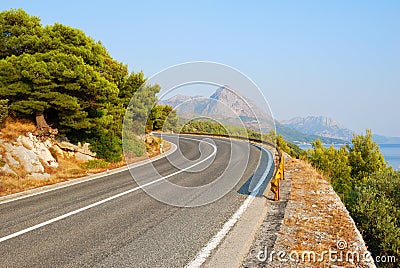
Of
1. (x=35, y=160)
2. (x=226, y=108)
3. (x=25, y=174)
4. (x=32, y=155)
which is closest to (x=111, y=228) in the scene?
(x=226, y=108)

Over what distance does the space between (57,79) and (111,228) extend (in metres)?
10.8

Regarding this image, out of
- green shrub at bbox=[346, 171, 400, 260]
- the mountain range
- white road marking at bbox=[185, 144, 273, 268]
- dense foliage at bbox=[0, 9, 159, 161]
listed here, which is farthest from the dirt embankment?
green shrub at bbox=[346, 171, 400, 260]

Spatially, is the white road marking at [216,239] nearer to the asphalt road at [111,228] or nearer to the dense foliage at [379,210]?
the asphalt road at [111,228]

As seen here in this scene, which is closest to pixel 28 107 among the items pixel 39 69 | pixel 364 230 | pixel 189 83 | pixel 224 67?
pixel 39 69

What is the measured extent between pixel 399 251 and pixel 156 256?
20.0 ft

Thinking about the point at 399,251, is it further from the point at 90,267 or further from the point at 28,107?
the point at 28,107

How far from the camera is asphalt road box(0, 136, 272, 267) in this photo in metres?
4.34

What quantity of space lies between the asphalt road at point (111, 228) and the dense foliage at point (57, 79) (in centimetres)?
445

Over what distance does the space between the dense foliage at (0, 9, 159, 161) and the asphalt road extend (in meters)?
4.45

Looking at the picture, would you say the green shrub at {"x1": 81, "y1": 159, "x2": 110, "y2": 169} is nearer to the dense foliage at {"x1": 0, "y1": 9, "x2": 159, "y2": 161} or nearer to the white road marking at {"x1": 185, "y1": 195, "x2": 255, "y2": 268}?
the dense foliage at {"x1": 0, "y1": 9, "x2": 159, "y2": 161}

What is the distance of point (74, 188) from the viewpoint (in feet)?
32.8

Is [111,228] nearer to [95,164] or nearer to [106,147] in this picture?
[95,164]

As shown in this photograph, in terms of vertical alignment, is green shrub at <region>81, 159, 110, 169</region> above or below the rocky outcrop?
below

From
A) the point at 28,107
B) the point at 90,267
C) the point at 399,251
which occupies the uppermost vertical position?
the point at 28,107
